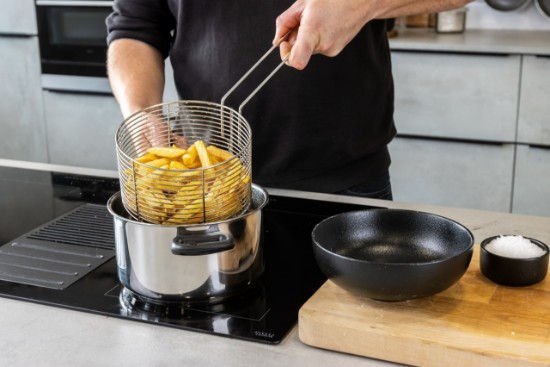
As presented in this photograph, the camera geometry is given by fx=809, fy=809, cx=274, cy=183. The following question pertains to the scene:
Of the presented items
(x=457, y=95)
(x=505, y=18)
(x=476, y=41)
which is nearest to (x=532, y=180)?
(x=457, y=95)

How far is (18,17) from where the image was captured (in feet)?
11.2

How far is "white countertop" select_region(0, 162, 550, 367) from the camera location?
95cm

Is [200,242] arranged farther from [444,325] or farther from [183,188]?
[444,325]

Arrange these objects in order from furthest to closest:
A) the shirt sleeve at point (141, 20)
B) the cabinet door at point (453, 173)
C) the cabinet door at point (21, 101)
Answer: the cabinet door at point (21, 101), the cabinet door at point (453, 173), the shirt sleeve at point (141, 20)

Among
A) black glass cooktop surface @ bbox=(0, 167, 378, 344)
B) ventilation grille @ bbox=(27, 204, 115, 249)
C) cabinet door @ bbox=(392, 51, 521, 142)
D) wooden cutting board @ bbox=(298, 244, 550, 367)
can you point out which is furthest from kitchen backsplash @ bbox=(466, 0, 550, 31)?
wooden cutting board @ bbox=(298, 244, 550, 367)

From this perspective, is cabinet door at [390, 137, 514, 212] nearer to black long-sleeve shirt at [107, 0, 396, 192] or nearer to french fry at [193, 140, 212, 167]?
black long-sleeve shirt at [107, 0, 396, 192]

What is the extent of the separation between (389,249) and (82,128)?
2535 mm

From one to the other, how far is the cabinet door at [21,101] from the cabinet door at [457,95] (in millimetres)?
1585

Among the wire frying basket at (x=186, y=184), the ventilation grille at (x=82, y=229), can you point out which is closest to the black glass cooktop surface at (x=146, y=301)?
the ventilation grille at (x=82, y=229)

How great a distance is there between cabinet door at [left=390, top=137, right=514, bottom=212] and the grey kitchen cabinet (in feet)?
5.34

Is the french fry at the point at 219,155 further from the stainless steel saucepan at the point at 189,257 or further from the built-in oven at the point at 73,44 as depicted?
the built-in oven at the point at 73,44

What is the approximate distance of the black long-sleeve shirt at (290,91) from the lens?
1.61 metres

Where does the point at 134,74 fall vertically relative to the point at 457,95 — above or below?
above

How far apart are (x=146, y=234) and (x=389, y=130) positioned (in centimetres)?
85
